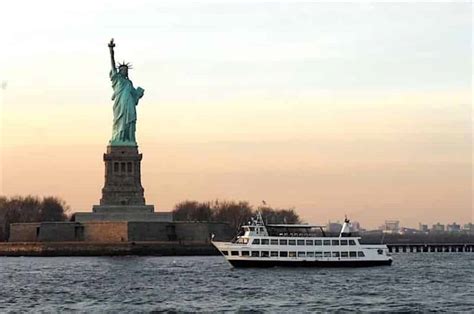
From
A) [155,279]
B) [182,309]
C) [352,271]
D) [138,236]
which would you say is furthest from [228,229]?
[182,309]

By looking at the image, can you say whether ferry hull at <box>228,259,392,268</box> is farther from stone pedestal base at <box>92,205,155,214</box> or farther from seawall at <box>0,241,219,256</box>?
stone pedestal base at <box>92,205,155,214</box>

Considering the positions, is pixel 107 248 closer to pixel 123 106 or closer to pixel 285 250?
pixel 123 106

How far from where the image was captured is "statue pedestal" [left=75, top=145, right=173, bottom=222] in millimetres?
107500

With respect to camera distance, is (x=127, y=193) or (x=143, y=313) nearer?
(x=143, y=313)

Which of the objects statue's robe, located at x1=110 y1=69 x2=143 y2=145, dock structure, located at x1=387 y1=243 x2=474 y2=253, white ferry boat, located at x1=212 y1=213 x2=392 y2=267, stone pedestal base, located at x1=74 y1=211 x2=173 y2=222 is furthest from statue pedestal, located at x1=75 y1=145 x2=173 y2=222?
dock structure, located at x1=387 y1=243 x2=474 y2=253

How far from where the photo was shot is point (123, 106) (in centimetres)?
11112

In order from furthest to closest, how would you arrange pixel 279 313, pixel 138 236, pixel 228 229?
pixel 228 229 → pixel 138 236 → pixel 279 313

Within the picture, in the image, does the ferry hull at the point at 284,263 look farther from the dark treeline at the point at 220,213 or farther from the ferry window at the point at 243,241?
the dark treeline at the point at 220,213

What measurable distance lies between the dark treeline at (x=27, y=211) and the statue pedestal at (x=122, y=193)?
26.4m

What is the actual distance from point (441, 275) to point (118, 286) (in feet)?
77.1

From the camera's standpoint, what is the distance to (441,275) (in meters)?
76.6

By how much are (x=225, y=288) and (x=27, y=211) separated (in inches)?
3099

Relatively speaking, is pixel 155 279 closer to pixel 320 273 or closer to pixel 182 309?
pixel 320 273

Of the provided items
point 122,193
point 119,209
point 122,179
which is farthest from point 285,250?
point 122,179
